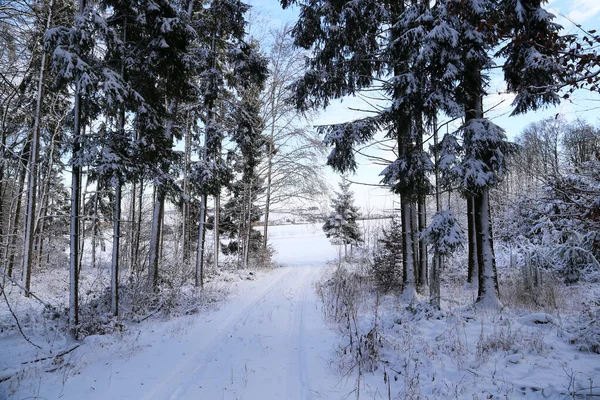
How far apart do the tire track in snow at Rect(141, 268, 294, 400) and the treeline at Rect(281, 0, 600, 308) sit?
4.74 m

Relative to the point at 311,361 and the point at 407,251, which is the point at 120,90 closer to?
the point at 311,361

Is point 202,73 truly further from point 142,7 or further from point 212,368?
point 212,368

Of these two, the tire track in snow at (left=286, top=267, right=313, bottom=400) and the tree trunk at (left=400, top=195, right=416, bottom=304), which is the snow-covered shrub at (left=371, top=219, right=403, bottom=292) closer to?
the tree trunk at (left=400, top=195, right=416, bottom=304)

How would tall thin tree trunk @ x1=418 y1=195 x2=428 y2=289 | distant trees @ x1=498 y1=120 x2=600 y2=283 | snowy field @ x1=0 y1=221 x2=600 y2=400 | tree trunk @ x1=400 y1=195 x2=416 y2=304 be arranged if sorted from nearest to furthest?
snowy field @ x1=0 y1=221 x2=600 y2=400
distant trees @ x1=498 y1=120 x2=600 y2=283
tree trunk @ x1=400 y1=195 x2=416 y2=304
tall thin tree trunk @ x1=418 y1=195 x2=428 y2=289

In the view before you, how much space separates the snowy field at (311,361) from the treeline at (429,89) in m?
2.25

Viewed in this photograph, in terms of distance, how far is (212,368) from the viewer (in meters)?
4.24

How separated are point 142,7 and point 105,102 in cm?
274

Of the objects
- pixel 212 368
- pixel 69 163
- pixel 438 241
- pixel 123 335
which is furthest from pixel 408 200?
pixel 69 163

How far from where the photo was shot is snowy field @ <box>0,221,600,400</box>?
3479 mm

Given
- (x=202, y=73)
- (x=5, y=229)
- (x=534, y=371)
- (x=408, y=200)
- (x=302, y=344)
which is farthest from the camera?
(x=5, y=229)

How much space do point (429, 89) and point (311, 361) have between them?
21.8ft

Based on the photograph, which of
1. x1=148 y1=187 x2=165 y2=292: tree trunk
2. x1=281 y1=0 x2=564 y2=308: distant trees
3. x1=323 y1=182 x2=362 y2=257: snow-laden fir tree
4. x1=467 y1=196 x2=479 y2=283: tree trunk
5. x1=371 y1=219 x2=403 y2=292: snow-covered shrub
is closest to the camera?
x1=281 y1=0 x2=564 y2=308: distant trees

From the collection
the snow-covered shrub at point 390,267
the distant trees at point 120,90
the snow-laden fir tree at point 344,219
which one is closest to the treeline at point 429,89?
the snow-covered shrub at point 390,267

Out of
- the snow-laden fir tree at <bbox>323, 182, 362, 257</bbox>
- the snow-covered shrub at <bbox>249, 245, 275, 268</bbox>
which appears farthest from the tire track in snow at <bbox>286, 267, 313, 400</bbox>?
the snow-laden fir tree at <bbox>323, 182, 362, 257</bbox>
